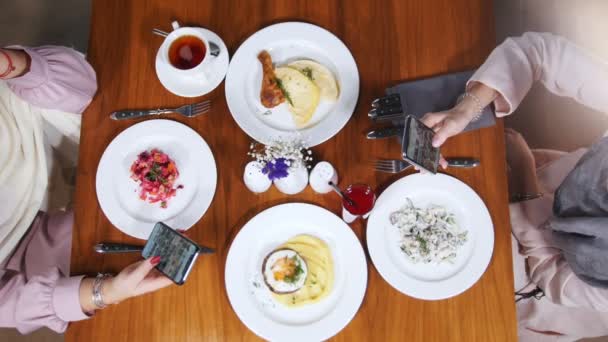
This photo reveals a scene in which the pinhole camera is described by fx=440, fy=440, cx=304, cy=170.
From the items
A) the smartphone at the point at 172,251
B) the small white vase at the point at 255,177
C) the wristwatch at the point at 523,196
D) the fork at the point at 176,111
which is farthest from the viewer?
the wristwatch at the point at 523,196

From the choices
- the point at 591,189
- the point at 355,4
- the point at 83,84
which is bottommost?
the point at 591,189

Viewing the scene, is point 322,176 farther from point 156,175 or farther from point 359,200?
point 156,175

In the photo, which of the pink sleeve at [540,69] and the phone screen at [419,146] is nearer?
the phone screen at [419,146]

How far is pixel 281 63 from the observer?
123 centimetres

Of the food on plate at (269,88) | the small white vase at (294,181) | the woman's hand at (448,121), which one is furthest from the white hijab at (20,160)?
the woman's hand at (448,121)

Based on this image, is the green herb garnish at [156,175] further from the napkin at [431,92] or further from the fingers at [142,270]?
the napkin at [431,92]

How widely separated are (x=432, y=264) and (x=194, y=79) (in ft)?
2.60

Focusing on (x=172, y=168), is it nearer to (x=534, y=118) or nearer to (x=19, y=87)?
(x=19, y=87)

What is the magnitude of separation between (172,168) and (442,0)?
34.5 inches

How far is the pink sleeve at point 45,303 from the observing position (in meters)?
1.10

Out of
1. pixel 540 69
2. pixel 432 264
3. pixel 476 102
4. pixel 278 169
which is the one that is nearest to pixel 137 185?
pixel 278 169

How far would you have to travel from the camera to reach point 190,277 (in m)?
1.12

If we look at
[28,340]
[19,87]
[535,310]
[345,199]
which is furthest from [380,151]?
[28,340]

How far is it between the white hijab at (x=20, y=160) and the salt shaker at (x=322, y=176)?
0.77 meters
